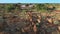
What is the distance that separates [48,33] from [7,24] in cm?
50

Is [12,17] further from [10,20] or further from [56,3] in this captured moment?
[56,3]

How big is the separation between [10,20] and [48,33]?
48cm

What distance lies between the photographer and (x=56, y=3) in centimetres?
161

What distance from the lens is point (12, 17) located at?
5.27 ft

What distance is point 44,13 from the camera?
63.6 inches

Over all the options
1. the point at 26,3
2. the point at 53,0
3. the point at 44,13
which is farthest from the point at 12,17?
the point at 53,0

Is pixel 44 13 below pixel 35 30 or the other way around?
the other way around

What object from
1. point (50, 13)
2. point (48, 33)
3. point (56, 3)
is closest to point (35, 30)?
point (48, 33)

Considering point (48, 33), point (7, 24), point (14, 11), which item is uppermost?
point (14, 11)

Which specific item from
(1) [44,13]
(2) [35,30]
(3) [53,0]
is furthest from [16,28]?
(3) [53,0]

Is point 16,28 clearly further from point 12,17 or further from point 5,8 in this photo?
point 5,8

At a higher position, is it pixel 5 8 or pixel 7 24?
pixel 5 8

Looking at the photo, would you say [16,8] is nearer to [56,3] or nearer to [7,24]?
[7,24]

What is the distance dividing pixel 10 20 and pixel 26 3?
28cm
